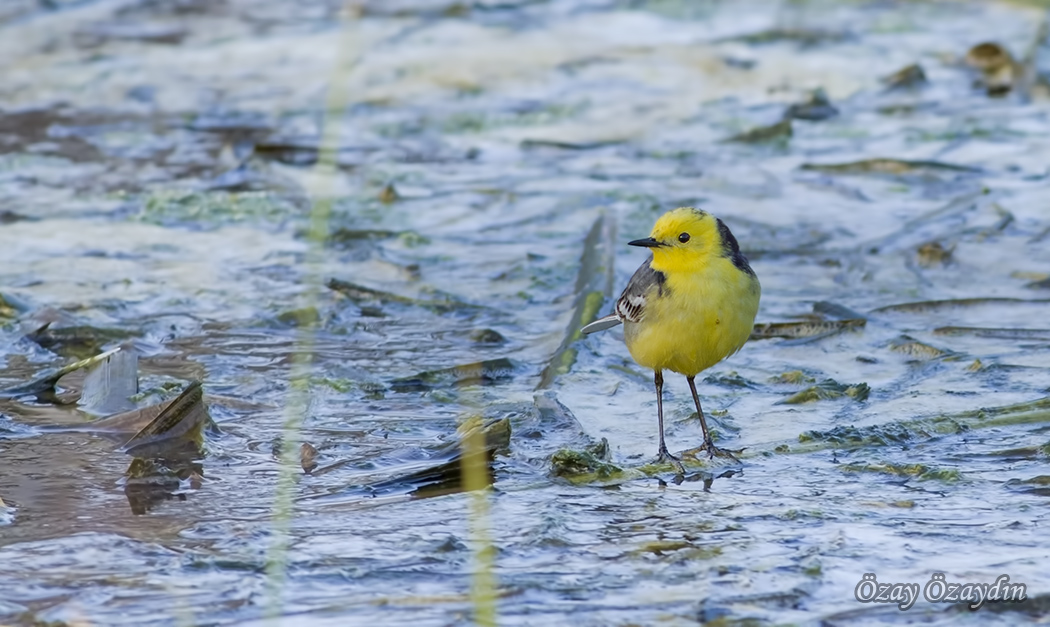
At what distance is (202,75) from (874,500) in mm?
7593

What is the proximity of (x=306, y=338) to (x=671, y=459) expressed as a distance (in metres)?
1.81

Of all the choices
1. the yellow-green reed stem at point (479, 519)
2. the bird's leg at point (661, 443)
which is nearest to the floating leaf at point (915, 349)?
the bird's leg at point (661, 443)

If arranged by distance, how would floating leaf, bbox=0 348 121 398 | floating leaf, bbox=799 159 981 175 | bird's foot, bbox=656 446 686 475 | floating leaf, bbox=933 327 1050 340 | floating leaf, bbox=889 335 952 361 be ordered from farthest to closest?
floating leaf, bbox=799 159 981 175
floating leaf, bbox=933 327 1050 340
floating leaf, bbox=889 335 952 361
floating leaf, bbox=0 348 121 398
bird's foot, bbox=656 446 686 475

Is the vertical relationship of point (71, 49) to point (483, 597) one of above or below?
above

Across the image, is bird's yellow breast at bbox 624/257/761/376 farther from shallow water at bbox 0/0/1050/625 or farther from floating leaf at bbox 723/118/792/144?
floating leaf at bbox 723/118/792/144

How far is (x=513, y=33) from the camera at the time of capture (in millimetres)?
11469

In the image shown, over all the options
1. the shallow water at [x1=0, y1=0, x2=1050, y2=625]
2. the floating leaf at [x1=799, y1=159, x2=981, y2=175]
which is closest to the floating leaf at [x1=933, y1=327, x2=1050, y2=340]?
the shallow water at [x1=0, y1=0, x2=1050, y2=625]

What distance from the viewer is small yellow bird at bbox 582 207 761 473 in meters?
4.50

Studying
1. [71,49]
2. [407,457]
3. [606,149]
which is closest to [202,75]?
[71,49]

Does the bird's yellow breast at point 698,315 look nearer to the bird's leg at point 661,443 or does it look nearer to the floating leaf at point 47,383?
the bird's leg at point 661,443

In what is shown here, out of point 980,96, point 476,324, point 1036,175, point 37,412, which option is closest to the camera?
point 37,412

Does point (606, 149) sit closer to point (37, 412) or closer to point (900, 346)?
point (900, 346)

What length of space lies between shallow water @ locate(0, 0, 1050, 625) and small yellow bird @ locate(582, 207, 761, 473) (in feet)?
0.86

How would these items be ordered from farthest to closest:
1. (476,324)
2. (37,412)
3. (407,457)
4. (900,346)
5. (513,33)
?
(513,33), (476,324), (900,346), (37,412), (407,457)
